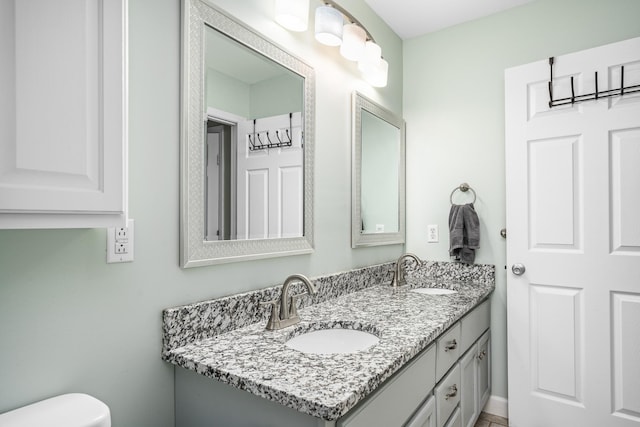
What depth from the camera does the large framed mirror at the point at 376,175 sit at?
2035 millimetres

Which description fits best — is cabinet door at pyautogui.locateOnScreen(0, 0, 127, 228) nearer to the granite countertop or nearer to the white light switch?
the granite countertop

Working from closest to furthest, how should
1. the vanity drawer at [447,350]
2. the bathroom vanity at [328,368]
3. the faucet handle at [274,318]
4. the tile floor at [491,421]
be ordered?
1. the bathroom vanity at [328,368]
2. the faucet handle at [274,318]
3. the vanity drawer at [447,350]
4. the tile floor at [491,421]

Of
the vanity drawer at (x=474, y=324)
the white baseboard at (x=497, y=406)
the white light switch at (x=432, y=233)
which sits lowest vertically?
the white baseboard at (x=497, y=406)

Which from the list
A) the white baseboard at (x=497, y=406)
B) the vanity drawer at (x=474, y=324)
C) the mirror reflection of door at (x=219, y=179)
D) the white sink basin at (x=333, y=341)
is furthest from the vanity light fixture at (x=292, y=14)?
the white baseboard at (x=497, y=406)

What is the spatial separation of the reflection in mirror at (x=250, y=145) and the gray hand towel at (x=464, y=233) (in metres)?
1.11

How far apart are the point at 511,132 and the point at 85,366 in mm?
2194

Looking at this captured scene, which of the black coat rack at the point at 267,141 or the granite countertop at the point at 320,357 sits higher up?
the black coat rack at the point at 267,141

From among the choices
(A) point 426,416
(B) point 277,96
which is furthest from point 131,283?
(A) point 426,416

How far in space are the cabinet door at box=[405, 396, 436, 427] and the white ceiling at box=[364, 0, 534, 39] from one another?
2.09 meters

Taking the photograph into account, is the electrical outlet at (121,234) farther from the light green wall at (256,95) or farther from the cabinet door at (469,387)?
the cabinet door at (469,387)

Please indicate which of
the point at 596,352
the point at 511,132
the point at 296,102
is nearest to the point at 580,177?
the point at 511,132

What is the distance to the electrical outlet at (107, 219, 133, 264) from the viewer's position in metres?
0.98

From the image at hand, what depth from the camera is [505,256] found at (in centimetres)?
223

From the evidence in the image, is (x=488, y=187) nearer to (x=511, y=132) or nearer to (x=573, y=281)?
(x=511, y=132)
